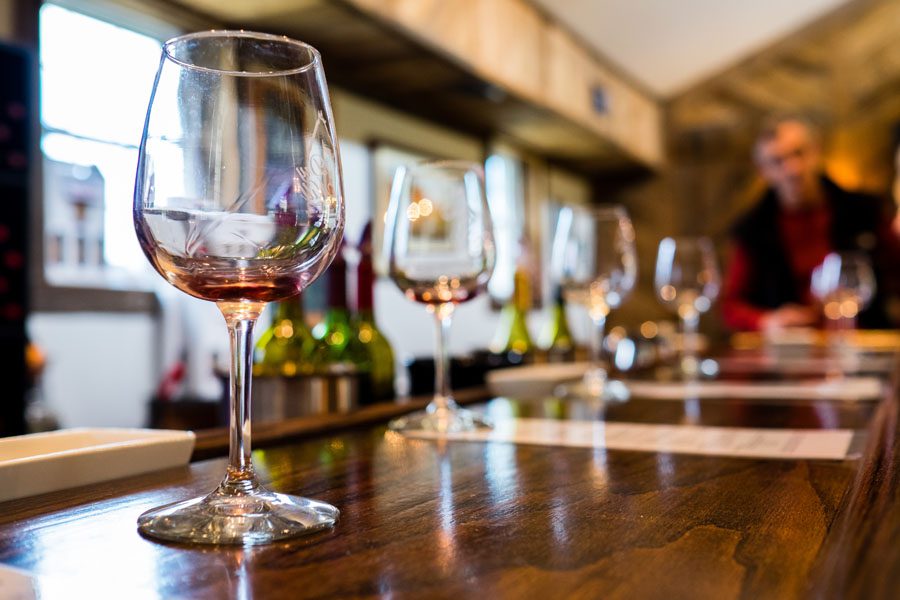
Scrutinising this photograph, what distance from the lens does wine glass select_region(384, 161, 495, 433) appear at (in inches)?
29.6

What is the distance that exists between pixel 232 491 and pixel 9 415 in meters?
2.03

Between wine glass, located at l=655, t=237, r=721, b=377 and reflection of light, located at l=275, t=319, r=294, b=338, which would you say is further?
wine glass, located at l=655, t=237, r=721, b=377

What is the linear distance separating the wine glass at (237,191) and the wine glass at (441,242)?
13.8 inches

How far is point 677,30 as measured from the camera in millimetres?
4730

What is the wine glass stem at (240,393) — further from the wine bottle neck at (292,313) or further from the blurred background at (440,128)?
the wine bottle neck at (292,313)

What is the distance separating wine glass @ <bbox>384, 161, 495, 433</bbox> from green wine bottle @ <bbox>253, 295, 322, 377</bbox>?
0.24 m

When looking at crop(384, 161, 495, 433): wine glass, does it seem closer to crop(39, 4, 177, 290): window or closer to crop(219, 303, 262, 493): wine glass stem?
crop(219, 303, 262, 493): wine glass stem

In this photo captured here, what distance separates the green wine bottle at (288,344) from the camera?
98 cm

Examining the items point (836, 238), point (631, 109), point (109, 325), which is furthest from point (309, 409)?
point (631, 109)

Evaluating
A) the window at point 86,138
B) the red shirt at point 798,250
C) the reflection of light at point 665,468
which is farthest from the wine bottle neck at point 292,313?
the red shirt at point 798,250

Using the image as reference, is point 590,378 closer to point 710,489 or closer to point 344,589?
point 710,489

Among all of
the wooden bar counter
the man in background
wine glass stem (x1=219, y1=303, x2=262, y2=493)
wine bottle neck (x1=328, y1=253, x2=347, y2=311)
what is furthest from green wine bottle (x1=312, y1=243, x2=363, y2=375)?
the man in background

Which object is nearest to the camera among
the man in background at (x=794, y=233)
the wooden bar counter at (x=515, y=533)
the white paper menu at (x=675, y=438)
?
the wooden bar counter at (x=515, y=533)

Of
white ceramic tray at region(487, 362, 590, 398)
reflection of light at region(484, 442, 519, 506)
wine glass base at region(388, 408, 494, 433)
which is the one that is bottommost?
reflection of light at region(484, 442, 519, 506)
